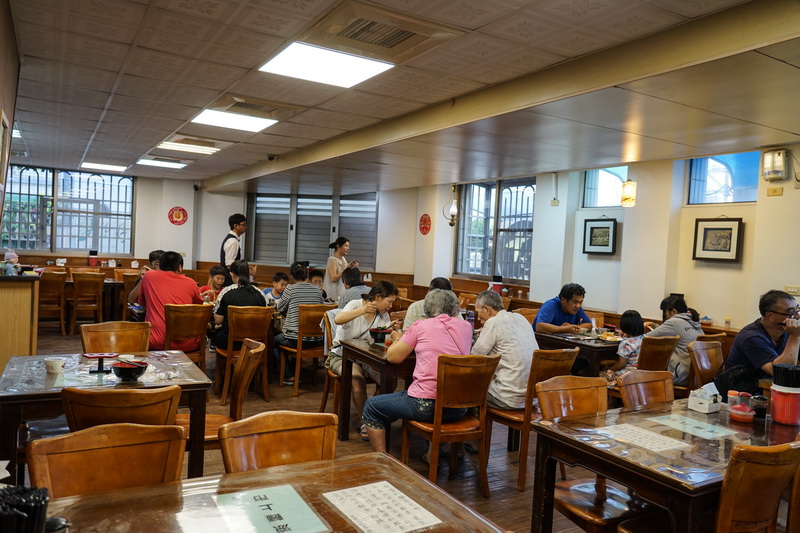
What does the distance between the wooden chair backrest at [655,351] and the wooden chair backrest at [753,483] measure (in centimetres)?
267

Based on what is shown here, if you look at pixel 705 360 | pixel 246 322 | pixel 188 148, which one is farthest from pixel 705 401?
pixel 188 148

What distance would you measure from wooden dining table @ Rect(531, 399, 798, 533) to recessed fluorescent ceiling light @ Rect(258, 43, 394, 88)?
2722 millimetres

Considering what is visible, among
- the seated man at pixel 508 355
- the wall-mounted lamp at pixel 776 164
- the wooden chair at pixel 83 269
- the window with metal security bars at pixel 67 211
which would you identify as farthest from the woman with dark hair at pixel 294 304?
the window with metal security bars at pixel 67 211

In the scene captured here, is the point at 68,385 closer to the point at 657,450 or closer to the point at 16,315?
the point at 16,315

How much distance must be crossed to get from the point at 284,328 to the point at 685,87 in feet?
13.2

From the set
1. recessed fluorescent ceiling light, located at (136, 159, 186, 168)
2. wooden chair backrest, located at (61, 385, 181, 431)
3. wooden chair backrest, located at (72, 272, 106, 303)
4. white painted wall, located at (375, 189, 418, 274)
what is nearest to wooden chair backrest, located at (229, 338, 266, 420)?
wooden chair backrest, located at (61, 385, 181, 431)

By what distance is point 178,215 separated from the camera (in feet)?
40.3

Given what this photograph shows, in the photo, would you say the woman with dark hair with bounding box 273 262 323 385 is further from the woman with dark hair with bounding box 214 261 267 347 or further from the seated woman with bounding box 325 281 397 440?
the seated woman with bounding box 325 281 397 440

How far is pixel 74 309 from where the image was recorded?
8.29 metres

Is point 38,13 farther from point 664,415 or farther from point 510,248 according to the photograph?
point 510,248

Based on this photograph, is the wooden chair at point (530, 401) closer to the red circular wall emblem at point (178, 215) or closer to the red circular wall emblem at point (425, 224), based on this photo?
the red circular wall emblem at point (425, 224)

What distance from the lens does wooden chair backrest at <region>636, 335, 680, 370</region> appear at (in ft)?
15.1

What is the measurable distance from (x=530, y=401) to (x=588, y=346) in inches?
62.3

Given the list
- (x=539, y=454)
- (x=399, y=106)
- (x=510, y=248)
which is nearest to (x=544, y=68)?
(x=399, y=106)
